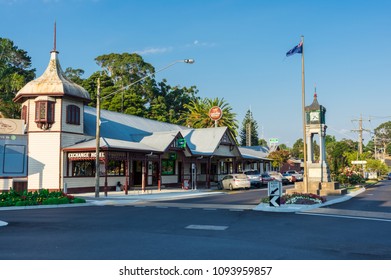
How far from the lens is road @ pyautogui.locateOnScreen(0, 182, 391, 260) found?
8.11m

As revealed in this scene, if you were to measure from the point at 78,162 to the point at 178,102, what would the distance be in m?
55.7

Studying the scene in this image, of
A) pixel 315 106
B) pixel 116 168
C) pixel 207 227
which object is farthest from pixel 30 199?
pixel 315 106

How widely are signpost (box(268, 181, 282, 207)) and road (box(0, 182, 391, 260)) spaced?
157 centimetres

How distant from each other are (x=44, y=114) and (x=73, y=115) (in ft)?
7.22

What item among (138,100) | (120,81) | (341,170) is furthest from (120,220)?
(120,81)

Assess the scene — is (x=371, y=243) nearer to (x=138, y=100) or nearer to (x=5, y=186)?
(x=5, y=186)

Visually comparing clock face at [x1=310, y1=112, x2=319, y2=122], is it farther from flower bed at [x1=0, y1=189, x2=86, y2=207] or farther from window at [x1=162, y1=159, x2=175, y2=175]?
flower bed at [x1=0, y1=189, x2=86, y2=207]

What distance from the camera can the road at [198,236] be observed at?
8109mm

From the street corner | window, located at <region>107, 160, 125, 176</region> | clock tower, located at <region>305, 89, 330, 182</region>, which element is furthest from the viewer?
window, located at <region>107, 160, 125, 176</region>

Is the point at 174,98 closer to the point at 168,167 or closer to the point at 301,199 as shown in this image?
the point at 168,167

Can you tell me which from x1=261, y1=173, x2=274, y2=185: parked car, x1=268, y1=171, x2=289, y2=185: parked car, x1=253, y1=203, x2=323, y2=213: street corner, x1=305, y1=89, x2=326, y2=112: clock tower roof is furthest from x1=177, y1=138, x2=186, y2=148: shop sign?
x1=253, y1=203, x2=323, y2=213: street corner

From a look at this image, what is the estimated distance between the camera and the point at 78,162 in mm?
30391

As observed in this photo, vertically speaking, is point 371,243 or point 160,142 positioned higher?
point 160,142

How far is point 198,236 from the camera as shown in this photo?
10422 mm
